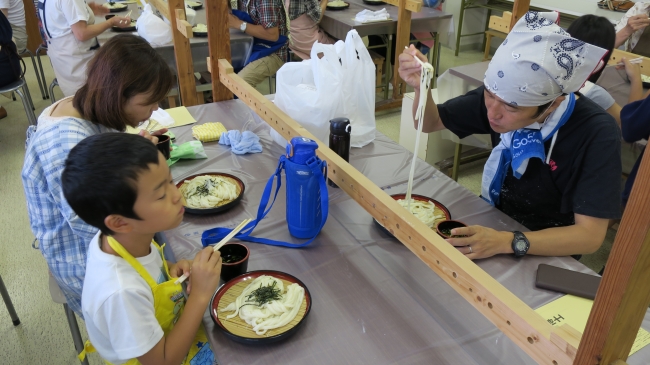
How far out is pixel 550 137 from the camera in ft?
4.56

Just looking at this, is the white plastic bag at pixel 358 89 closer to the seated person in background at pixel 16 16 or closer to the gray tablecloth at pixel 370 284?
the gray tablecloth at pixel 370 284

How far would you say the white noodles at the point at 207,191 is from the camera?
1.50 m

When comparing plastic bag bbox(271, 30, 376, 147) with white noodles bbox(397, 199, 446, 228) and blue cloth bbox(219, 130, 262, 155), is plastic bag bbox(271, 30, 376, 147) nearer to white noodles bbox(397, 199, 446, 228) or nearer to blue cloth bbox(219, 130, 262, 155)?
blue cloth bbox(219, 130, 262, 155)

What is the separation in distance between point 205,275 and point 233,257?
0.17 metres

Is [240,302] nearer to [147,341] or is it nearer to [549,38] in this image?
[147,341]

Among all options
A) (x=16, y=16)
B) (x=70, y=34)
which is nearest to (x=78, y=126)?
(x=70, y=34)

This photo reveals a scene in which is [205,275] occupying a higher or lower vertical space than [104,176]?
lower

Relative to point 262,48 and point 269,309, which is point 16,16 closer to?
point 262,48

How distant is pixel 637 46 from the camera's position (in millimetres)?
3395

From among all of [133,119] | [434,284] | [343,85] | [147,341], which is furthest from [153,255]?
[343,85]

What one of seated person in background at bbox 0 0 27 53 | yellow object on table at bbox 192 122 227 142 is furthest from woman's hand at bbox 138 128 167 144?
seated person in background at bbox 0 0 27 53

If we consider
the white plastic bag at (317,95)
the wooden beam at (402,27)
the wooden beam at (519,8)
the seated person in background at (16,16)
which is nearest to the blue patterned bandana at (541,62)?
the wooden beam at (519,8)

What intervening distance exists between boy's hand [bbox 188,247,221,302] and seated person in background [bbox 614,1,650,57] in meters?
2.49

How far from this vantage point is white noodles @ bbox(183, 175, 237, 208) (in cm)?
150
